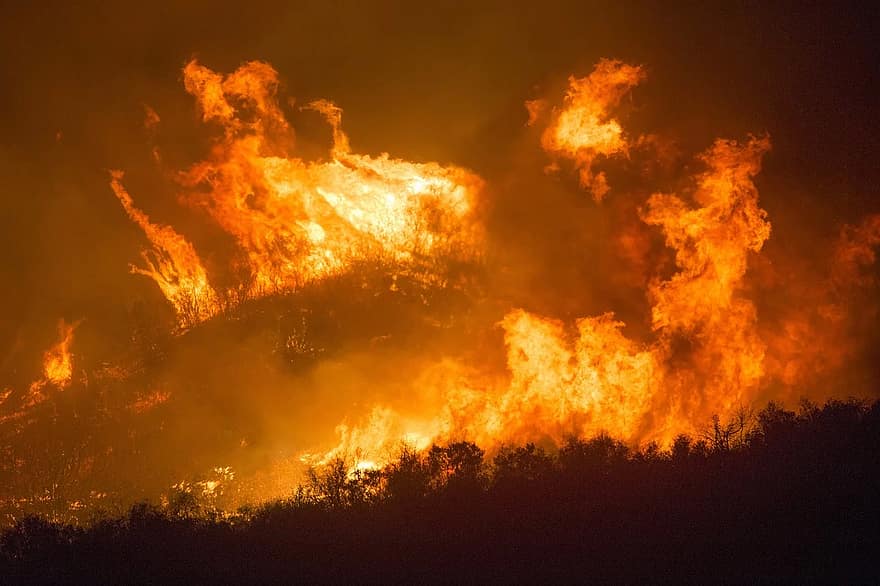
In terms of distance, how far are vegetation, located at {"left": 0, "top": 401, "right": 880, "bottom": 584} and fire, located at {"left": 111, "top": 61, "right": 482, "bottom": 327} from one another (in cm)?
1069

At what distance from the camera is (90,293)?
24.3 meters

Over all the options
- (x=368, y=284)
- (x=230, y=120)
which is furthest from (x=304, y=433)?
(x=230, y=120)

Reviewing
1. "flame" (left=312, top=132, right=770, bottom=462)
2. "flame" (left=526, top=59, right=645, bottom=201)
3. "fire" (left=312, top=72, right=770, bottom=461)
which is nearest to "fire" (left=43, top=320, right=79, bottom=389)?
"flame" (left=312, top=132, right=770, bottom=462)

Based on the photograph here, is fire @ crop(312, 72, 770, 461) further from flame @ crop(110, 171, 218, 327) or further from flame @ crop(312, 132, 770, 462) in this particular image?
flame @ crop(110, 171, 218, 327)

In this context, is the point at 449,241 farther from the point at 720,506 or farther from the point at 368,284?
the point at 720,506

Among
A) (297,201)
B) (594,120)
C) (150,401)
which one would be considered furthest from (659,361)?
(150,401)

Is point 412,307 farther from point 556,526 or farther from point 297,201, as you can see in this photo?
point 556,526

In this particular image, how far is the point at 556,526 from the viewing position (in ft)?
26.1

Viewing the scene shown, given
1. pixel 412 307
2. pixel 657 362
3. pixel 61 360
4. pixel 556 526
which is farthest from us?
pixel 61 360

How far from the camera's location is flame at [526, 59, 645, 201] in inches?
720

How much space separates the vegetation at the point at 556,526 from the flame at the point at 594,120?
394 inches

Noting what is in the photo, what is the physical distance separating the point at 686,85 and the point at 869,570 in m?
16.9

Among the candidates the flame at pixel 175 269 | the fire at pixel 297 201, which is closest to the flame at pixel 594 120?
the fire at pixel 297 201

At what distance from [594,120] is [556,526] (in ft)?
43.4
